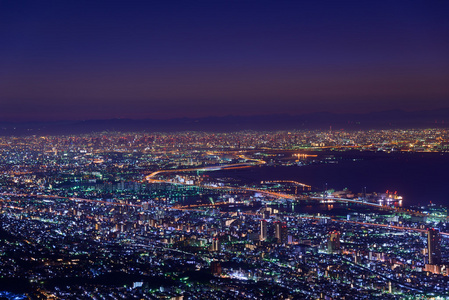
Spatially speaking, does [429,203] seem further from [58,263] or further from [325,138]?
[325,138]

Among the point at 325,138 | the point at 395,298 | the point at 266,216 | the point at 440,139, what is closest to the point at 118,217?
the point at 266,216

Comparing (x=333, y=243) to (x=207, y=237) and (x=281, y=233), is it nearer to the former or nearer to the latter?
(x=281, y=233)

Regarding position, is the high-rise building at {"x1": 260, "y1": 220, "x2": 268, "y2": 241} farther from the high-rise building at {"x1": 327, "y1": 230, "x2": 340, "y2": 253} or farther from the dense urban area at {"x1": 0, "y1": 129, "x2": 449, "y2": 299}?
the high-rise building at {"x1": 327, "y1": 230, "x2": 340, "y2": 253}

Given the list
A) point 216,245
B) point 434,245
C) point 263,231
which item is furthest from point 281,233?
point 434,245

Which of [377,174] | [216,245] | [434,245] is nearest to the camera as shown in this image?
[434,245]

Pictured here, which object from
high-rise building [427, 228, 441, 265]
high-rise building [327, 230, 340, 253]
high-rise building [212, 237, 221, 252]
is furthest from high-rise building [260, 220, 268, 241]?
high-rise building [427, 228, 441, 265]
